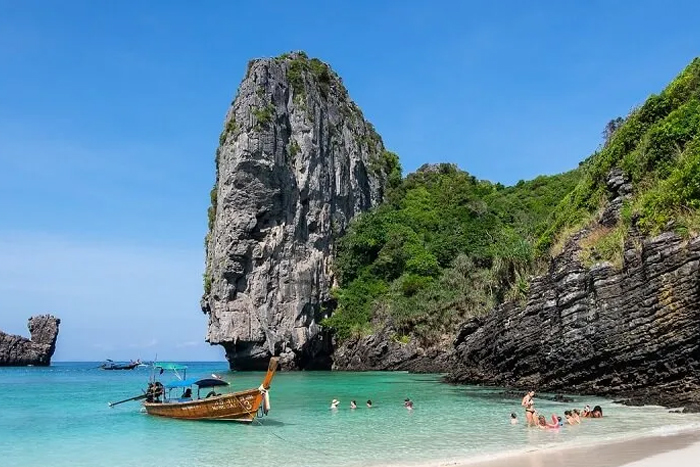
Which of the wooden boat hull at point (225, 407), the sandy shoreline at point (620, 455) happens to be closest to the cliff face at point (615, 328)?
the sandy shoreline at point (620, 455)

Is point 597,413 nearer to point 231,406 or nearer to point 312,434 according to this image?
point 312,434

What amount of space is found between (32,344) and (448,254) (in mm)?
74814

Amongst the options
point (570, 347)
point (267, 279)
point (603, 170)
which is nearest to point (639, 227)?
point (570, 347)

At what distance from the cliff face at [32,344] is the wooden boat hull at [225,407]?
8757 centimetres

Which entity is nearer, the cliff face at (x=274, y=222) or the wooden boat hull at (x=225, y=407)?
the wooden boat hull at (x=225, y=407)

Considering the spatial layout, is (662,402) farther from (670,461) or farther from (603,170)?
(603,170)

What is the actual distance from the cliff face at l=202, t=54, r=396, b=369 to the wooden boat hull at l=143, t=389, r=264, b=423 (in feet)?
98.9

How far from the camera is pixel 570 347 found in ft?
73.8

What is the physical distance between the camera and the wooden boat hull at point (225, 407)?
59.0 feet

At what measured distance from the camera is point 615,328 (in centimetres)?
2034

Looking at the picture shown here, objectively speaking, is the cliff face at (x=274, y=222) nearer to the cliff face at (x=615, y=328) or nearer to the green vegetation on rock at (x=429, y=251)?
the green vegetation on rock at (x=429, y=251)

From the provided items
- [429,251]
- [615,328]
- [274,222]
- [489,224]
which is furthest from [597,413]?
[489,224]

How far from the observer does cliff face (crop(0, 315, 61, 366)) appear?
313 feet

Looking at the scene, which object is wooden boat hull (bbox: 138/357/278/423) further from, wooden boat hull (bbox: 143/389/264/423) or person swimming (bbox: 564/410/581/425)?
person swimming (bbox: 564/410/581/425)
